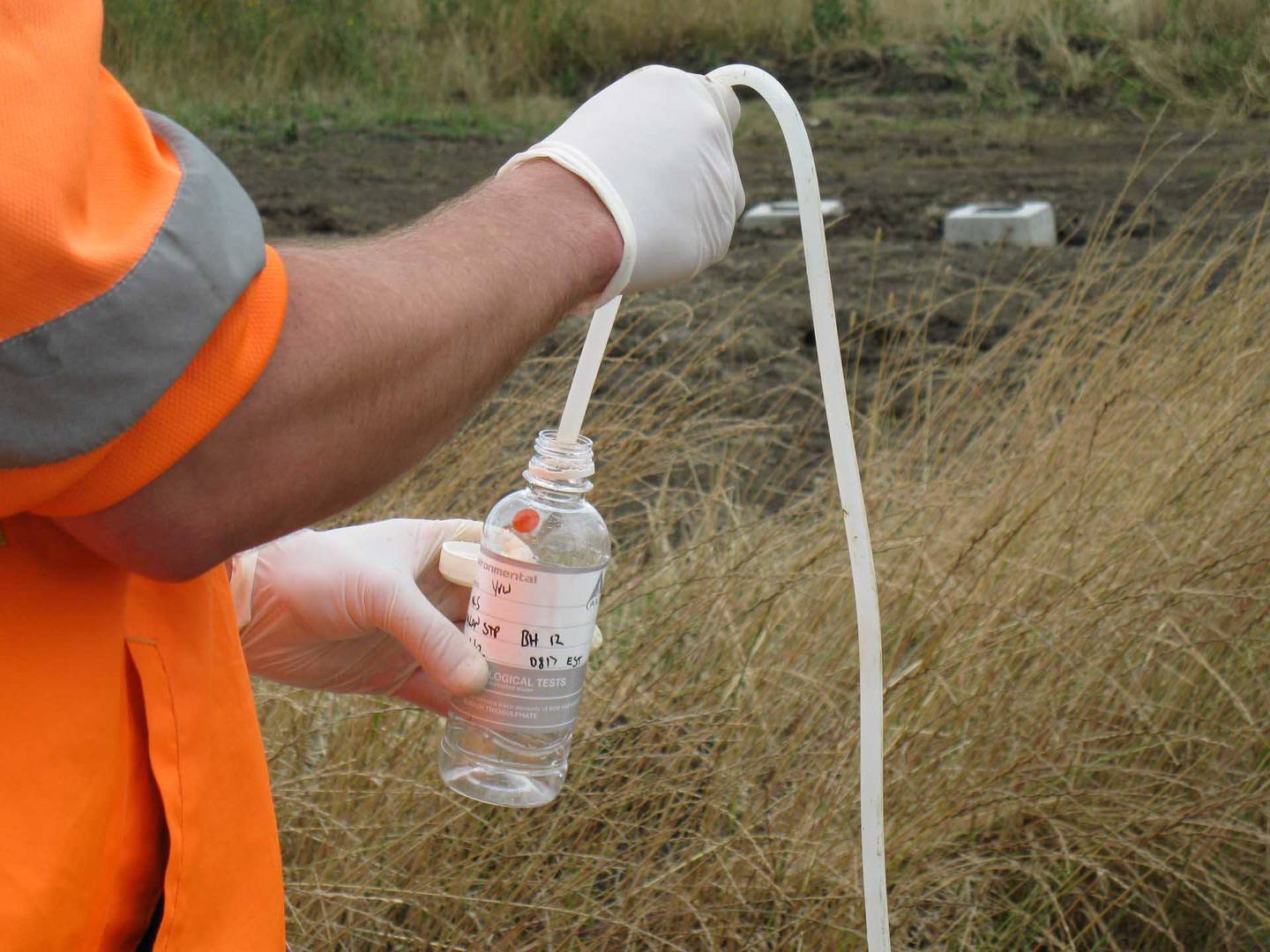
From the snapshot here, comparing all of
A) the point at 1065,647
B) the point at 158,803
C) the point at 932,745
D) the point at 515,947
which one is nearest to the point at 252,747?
the point at 158,803

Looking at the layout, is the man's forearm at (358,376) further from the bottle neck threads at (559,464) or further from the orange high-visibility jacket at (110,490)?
the bottle neck threads at (559,464)

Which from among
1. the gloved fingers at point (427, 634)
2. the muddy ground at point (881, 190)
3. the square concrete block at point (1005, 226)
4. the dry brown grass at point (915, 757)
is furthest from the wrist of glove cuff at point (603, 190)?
the square concrete block at point (1005, 226)

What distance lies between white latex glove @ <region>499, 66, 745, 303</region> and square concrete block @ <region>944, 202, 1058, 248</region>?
419cm

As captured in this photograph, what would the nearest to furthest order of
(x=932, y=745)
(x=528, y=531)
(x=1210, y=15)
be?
(x=528, y=531) → (x=932, y=745) → (x=1210, y=15)

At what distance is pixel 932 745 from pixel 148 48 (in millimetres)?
10436

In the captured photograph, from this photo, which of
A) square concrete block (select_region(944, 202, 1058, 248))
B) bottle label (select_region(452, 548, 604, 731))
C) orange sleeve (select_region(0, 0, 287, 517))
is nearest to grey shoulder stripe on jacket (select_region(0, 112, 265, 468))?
orange sleeve (select_region(0, 0, 287, 517))

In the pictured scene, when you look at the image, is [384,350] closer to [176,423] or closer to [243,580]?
[176,423]

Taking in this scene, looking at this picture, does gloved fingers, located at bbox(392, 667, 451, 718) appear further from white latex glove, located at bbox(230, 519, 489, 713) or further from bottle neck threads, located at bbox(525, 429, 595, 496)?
bottle neck threads, located at bbox(525, 429, 595, 496)

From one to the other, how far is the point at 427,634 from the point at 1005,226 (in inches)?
183

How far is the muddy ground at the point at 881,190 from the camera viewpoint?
455 cm

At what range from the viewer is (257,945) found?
1043mm

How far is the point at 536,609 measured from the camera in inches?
48.5

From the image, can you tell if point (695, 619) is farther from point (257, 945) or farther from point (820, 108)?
point (820, 108)

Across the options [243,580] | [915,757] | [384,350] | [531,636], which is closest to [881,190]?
[915,757]
